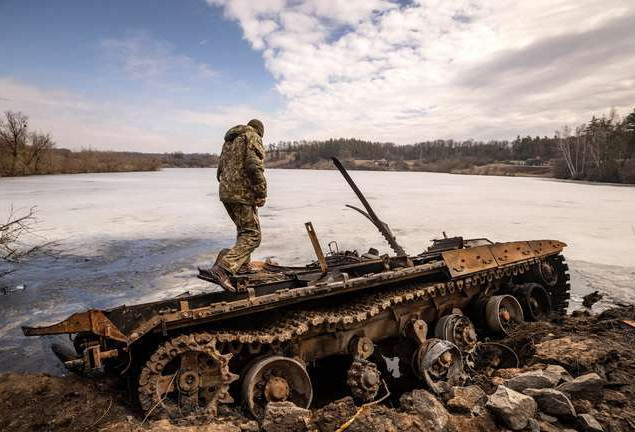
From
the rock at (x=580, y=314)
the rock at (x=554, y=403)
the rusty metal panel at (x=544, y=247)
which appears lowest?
the rock at (x=580, y=314)

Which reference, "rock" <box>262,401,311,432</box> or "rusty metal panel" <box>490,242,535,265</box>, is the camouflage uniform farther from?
"rusty metal panel" <box>490,242,535,265</box>

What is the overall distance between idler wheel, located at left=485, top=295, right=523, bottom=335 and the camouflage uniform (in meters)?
3.60

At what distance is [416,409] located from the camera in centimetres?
354

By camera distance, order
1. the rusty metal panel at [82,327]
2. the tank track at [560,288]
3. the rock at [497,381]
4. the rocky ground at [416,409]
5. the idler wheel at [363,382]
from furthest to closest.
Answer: the tank track at [560,288]
the rock at [497,381]
the idler wheel at [363,382]
the rocky ground at [416,409]
the rusty metal panel at [82,327]

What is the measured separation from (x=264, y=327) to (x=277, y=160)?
3905 inches

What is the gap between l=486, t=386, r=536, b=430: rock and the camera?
321cm

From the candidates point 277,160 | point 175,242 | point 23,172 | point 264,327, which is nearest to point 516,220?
point 175,242

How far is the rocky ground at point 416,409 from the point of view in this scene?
3.24m

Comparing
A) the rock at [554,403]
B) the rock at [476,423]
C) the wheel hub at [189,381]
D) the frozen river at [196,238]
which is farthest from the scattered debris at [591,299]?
the wheel hub at [189,381]

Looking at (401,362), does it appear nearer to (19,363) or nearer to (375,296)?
(375,296)

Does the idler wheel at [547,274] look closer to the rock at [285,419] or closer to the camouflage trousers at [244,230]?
the camouflage trousers at [244,230]

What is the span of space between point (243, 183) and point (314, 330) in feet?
6.00

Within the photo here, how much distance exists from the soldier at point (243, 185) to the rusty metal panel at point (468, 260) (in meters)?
2.54

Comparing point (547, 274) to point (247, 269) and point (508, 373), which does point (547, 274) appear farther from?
point (247, 269)
